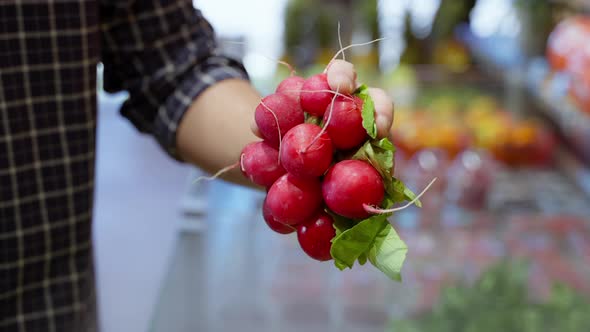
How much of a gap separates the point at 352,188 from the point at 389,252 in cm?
8

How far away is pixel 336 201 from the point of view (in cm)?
69

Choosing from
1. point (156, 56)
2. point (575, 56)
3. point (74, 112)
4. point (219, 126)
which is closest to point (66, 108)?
point (74, 112)

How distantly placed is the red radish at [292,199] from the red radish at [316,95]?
73 mm

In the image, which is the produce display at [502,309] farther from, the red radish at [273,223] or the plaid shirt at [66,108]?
the red radish at [273,223]

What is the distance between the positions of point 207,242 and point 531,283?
0.92m

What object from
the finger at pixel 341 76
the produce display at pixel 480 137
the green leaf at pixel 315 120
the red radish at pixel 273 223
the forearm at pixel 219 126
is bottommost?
the produce display at pixel 480 137

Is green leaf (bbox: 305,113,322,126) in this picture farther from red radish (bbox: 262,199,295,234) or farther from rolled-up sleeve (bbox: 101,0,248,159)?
rolled-up sleeve (bbox: 101,0,248,159)

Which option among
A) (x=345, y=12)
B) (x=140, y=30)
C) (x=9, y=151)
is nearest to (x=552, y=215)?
(x=140, y=30)

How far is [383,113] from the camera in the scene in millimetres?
742

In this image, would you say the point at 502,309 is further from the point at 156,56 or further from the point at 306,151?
the point at 306,151

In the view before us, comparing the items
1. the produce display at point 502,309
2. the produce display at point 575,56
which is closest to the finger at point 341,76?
the produce display at point 502,309

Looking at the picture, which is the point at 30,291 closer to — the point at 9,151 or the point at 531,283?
the point at 9,151

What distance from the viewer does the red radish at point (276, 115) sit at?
726 millimetres

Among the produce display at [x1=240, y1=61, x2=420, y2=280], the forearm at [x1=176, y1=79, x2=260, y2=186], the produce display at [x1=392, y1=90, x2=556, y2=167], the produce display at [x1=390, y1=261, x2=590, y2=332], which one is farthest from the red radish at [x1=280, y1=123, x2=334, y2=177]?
the produce display at [x1=392, y1=90, x2=556, y2=167]
